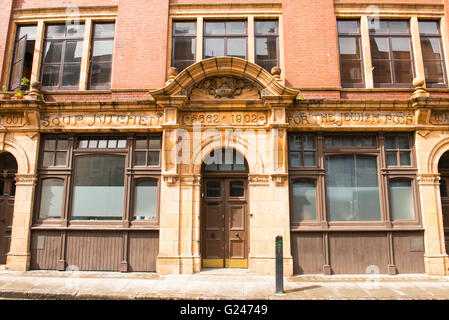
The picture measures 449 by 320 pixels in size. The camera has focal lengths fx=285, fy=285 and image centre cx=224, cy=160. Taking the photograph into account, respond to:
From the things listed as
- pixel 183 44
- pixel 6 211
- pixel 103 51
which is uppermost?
pixel 183 44

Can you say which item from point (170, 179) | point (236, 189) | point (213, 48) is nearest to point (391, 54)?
point (213, 48)

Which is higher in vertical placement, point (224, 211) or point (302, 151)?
point (302, 151)

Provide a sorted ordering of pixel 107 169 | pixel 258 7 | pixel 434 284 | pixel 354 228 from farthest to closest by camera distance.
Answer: pixel 258 7 < pixel 107 169 < pixel 354 228 < pixel 434 284

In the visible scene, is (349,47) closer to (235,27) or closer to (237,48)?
(237,48)

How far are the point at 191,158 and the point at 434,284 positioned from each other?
723 centimetres

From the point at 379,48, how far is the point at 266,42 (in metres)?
3.81

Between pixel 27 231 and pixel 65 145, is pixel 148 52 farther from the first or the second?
pixel 27 231

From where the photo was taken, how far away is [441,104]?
8469 mm

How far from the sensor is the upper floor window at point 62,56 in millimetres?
9734

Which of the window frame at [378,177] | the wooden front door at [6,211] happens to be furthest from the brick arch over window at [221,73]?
the wooden front door at [6,211]

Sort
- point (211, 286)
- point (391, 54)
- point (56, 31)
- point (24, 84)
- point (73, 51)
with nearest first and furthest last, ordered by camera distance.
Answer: point (211, 286), point (24, 84), point (391, 54), point (73, 51), point (56, 31)

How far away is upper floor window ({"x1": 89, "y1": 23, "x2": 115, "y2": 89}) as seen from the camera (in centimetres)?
970

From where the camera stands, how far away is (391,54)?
9.56m

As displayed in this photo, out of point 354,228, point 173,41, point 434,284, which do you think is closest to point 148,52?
point 173,41
